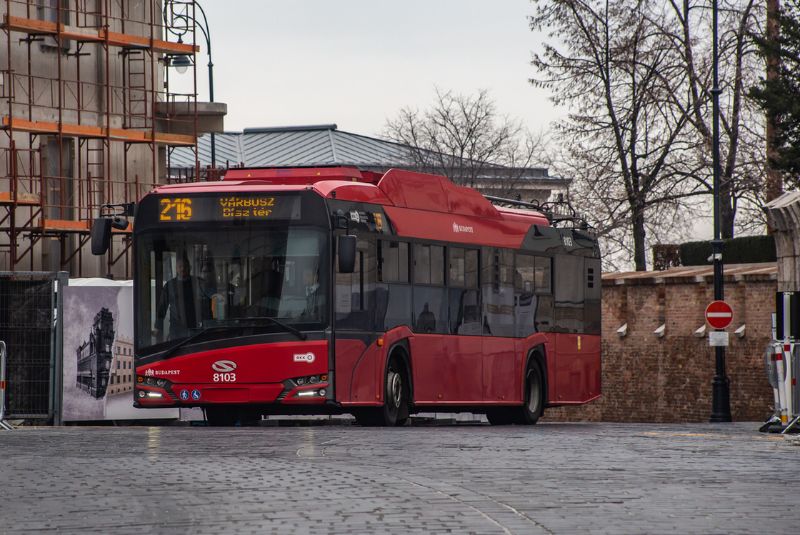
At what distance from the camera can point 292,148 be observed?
314 ft

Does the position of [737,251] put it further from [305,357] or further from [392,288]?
[305,357]

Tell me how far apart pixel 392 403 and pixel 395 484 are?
10.9 metres

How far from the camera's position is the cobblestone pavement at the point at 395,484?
10.1 meters

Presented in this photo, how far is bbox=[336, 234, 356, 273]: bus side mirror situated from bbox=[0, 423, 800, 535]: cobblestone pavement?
2.91 metres

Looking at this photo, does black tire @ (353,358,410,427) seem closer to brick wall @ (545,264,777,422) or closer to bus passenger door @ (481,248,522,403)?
bus passenger door @ (481,248,522,403)

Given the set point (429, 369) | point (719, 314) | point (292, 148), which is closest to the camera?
point (429, 369)

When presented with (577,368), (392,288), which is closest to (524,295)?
(577,368)

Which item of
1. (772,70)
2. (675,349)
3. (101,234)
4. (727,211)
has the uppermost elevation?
(772,70)

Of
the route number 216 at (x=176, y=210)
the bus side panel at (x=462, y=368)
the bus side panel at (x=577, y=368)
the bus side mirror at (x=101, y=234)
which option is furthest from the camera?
the bus side panel at (x=577, y=368)

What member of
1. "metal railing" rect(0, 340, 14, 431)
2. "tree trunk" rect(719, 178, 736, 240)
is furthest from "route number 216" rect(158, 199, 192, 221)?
"tree trunk" rect(719, 178, 736, 240)

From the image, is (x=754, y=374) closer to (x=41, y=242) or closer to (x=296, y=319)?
(x=41, y=242)

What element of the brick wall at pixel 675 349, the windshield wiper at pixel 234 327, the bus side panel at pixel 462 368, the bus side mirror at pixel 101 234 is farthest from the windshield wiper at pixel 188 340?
the brick wall at pixel 675 349

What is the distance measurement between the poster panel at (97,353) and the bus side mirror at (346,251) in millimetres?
7135

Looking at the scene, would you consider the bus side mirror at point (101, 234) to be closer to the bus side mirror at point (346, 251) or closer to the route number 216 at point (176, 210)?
the route number 216 at point (176, 210)
